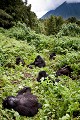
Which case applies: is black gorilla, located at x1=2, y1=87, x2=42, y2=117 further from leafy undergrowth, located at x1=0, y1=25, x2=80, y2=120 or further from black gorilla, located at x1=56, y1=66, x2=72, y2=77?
black gorilla, located at x1=56, y1=66, x2=72, y2=77

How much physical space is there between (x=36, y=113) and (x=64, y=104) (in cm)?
68

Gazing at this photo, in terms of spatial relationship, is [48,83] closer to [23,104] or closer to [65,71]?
[23,104]

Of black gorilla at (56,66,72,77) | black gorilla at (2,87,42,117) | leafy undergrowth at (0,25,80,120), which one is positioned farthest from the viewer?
black gorilla at (56,66,72,77)

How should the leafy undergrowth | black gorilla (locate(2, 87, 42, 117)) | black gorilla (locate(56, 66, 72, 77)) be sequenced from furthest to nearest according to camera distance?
black gorilla (locate(56, 66, 72, 77)) → black gorilla (locate(2, 87, 42, 117)) → the leafy undergrowth

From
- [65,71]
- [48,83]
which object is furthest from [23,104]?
[65,71]

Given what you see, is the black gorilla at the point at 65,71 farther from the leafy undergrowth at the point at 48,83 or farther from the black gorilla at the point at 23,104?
the black gorilla at the point at 23,104

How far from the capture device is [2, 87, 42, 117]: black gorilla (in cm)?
628

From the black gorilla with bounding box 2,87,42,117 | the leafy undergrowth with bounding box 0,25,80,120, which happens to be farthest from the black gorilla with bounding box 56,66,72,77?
the black gorilla with bounding box 2,87,42,117

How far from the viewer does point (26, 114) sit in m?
6.27

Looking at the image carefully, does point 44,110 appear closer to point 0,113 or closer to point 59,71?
point 0,113

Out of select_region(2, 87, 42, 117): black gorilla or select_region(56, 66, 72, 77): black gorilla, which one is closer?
select_region(2, 87, 42, 117): black gorilla

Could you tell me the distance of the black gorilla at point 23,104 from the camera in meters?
6.28

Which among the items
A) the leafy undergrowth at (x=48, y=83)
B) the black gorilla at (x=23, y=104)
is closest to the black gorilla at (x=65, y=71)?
the leafy undergrowth at (x=48, y=83)

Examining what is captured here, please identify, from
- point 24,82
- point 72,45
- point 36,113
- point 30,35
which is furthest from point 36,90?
point 30,35
